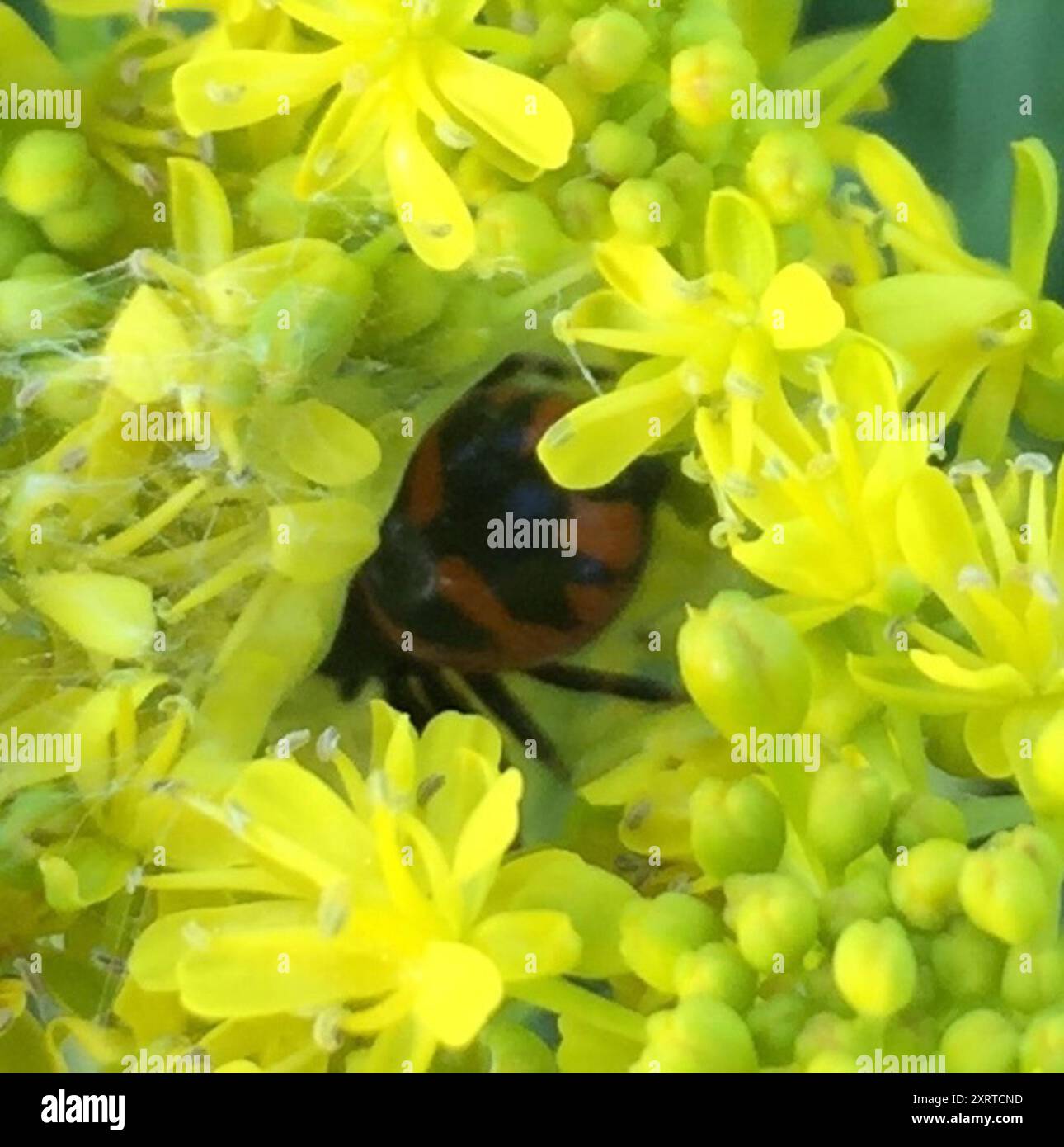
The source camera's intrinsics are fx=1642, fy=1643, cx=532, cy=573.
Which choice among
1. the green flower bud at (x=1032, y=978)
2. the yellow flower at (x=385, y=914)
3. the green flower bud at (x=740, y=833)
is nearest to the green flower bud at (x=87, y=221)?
the yellow flower at (x=385, y=914)

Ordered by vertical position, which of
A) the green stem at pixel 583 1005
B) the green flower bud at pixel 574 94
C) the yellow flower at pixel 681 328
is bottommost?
the green stem at pixel 583 1005

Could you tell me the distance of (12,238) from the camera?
69 cm

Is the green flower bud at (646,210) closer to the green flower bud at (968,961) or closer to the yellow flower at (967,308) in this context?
the yellow flower at (967,308)

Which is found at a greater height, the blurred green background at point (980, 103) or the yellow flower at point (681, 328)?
the blurred green background at point (980, 103)

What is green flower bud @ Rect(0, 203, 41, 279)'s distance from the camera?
0.69m

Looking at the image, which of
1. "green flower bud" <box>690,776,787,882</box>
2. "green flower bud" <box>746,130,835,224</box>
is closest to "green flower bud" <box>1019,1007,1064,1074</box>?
"green flower bud" <box>690,776,787,882</box>

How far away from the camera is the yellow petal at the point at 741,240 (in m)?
0.69

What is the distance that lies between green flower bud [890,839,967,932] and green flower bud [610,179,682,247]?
272 millimetres

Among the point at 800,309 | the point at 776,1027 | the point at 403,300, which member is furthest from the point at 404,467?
the point at 776,1027

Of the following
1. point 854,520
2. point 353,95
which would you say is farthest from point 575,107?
point 854,520

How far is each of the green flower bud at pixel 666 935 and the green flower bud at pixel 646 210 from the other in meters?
0.27

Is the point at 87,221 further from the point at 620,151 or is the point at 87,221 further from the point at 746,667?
the point at 746,667

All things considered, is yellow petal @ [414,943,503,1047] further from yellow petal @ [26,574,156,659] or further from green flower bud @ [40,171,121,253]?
green flower bud @ [40,171,121,253]

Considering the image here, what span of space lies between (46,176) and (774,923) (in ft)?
1.38
